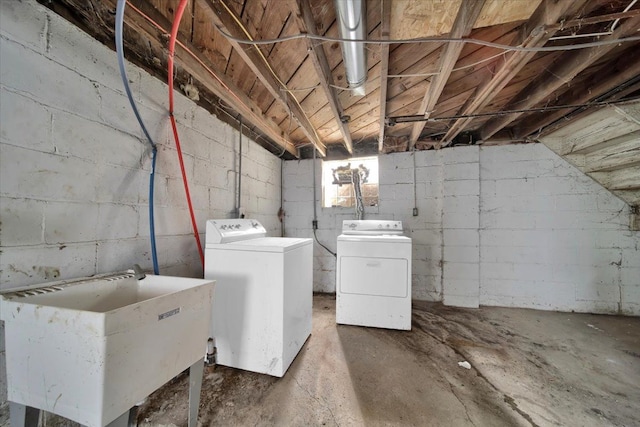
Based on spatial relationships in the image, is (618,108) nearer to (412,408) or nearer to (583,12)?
(583,12)

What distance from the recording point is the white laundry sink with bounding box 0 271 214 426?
0.64 meters

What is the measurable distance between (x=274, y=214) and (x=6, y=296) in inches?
95.1

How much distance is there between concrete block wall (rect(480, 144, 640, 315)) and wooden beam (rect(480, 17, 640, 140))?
0.80m

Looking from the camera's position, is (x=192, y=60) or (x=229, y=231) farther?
(x=229, y=231)

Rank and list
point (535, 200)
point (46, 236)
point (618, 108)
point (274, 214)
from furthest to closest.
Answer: point (274, 214), point (535, 200), point (618, 108), point (46, 236)

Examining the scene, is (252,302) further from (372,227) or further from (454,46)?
(454,46)

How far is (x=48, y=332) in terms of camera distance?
0.67m

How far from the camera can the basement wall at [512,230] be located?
2.44 meters

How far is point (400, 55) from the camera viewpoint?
1476 millimetres

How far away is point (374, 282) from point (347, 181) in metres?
1.60

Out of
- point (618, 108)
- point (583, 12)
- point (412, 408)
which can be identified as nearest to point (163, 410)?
point (412, 408)

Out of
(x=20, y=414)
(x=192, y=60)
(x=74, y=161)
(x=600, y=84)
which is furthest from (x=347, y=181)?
(x=20, y=414)

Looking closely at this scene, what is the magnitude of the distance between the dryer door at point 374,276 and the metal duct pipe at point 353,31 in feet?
5.25

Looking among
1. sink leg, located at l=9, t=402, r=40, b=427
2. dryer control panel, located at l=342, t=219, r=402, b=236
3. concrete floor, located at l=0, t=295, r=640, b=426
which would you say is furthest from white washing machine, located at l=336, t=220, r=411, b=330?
sink leg, located at l=9, t=402, r=40, b=427
